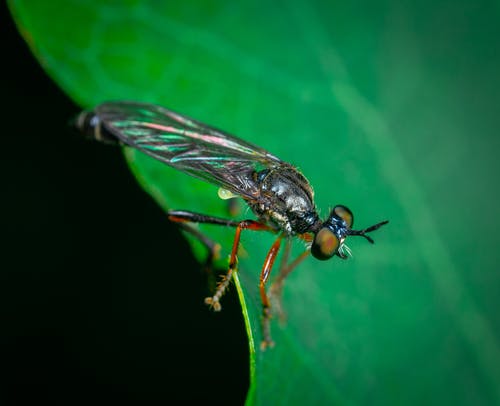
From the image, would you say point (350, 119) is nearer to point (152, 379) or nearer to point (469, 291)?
point (469, 291)

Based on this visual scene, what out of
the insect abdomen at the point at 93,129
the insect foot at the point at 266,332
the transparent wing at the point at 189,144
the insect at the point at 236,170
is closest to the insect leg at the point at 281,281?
the insect at the point at 236,170

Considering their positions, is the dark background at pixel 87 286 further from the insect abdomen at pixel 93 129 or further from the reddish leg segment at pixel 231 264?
the reddish leg segment at pixel 231 264

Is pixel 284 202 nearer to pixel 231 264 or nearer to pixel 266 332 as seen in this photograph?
pixel 231 264

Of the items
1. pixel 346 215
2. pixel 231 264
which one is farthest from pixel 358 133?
pixel 231 264

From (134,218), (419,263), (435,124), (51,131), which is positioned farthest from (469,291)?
(51,131)

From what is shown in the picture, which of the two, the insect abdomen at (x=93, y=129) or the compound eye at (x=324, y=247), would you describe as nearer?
the compound eye at (x=324, y=247)

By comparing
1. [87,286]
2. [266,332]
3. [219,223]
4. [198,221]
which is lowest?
[266,332]

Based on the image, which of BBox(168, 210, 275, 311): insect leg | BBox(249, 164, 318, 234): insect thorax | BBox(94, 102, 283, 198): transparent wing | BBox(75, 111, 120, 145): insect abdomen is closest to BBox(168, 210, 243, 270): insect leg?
BBox(168, 210, 275, 311): insect leg
